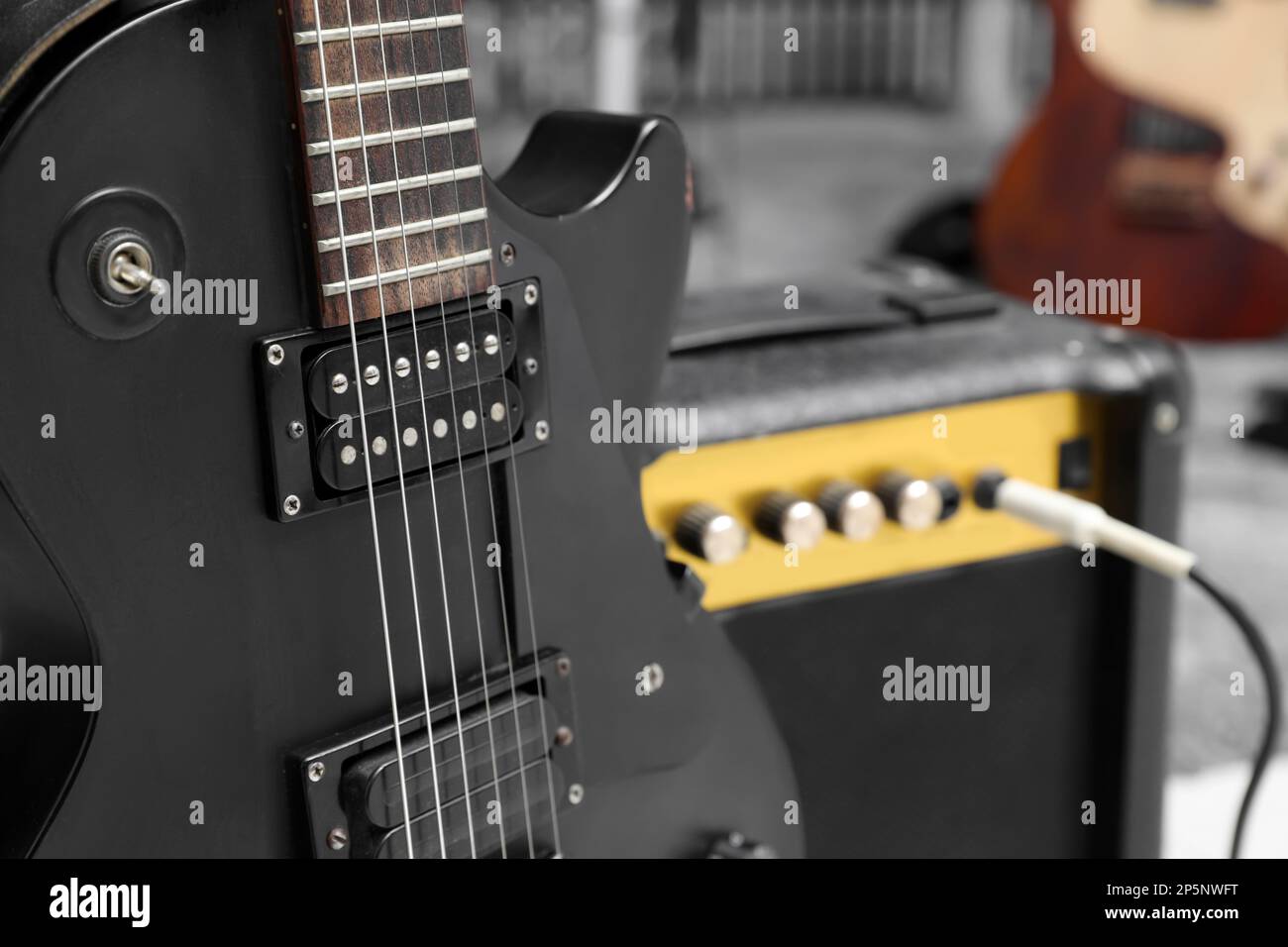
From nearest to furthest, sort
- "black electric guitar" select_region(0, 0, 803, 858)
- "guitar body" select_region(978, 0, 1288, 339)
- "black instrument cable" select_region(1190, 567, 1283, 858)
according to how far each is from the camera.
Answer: "black electric guitar" select_region(0, 0, 803, 858), "black instrument cable" select_region(1190, 567, 1283, 858), "guitar body" select_region(978, 0, 1288, 339)

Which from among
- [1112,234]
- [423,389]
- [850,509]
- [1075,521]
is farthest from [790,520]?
[1112,234]

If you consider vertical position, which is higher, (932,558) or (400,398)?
(400,398)

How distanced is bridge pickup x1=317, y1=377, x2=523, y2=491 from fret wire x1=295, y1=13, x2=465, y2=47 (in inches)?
5.6

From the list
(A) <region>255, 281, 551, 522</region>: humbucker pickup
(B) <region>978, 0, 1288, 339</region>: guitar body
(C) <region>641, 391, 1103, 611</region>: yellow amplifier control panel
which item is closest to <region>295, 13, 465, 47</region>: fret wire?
(A) <region>255, 281, 551, 522</region>: humbucker pickup

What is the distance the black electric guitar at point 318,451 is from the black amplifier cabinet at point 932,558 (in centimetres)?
12

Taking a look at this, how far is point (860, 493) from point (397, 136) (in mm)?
349

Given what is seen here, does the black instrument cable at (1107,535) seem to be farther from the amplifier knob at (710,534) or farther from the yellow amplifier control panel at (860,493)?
the amplifier knob at (710,534)

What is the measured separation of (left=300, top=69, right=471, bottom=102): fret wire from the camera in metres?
0.51

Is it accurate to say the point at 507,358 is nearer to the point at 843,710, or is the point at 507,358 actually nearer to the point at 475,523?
the point at 475,523

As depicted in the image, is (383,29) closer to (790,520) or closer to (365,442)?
(365,442)

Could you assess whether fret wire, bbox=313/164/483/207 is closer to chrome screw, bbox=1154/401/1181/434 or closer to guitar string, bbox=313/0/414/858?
guitar string, bbox=313/0/414/858

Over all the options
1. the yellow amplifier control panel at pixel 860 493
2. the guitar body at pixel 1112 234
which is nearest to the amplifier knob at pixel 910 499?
the yellow amplifier control panel at pixel 860 493

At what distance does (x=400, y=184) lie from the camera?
1.82 feet
